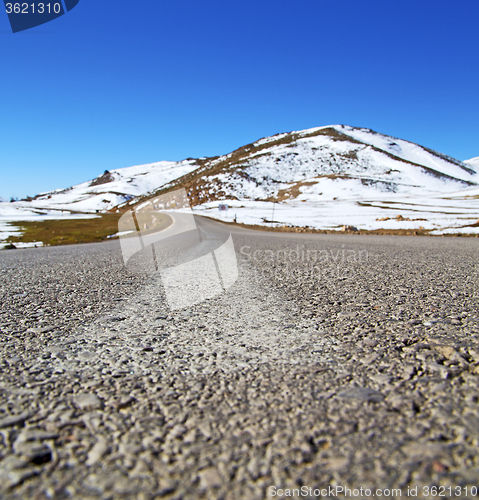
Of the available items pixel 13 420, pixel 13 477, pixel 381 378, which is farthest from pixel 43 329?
pixel 381 378

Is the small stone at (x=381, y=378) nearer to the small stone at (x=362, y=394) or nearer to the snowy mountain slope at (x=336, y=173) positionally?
the small stone at (x=362, y=394)

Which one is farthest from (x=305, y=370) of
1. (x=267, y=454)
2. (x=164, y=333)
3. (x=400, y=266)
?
(x=400, y=266)

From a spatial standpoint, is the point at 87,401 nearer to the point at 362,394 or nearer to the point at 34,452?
the point at 34,452

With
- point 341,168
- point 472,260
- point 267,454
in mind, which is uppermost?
point 341,168

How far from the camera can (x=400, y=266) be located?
7.61 metres

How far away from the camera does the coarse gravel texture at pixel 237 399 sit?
4.83 feet

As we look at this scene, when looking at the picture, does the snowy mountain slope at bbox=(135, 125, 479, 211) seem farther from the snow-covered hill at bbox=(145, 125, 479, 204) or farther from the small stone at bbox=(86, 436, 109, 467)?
the small stone at bbox=(86, 436, 109, 467)

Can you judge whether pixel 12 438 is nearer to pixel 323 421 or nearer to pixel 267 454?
pixel 267 454

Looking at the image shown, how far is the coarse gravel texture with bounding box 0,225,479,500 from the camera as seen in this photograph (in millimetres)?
1473

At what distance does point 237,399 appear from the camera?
6.82ft

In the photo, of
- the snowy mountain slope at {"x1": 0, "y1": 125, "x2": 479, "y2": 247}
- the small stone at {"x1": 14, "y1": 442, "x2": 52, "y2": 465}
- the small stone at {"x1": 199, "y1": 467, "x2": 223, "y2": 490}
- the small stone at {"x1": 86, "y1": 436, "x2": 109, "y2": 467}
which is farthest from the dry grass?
the snowy mountain slope at {"x1": 0, "y1": 125, "x2": 479, "y2": 247}

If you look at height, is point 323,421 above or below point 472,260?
above

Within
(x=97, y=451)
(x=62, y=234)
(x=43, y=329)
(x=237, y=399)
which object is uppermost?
(x=62, y=234)

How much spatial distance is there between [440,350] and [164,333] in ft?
8.65
